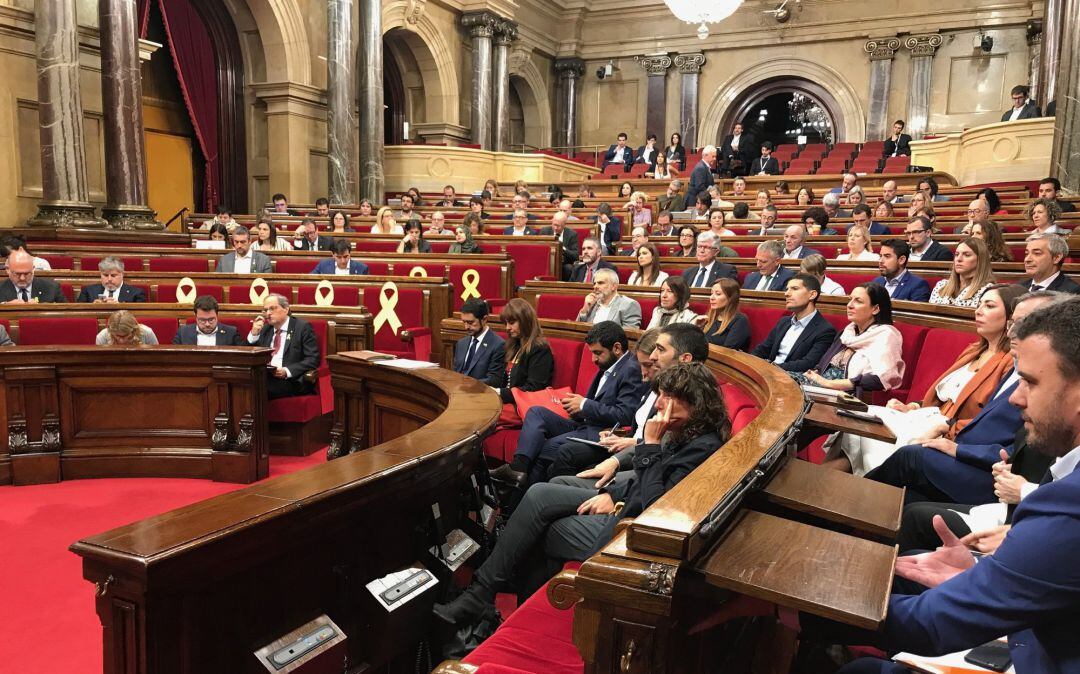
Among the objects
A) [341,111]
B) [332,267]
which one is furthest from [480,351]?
[341,111]

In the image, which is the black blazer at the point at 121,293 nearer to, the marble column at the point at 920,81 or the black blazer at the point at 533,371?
the black blazer at the point at 533,371

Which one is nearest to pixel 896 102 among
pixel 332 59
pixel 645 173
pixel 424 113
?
pixel 645 173

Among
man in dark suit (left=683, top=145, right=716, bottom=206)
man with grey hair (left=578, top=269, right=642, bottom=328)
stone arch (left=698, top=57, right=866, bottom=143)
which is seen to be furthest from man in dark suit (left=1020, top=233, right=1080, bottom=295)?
stone arch (left=698, top=57, right=866, bottom=143)

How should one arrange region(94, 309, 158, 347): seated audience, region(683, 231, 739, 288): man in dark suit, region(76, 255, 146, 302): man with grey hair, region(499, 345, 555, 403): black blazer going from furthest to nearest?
region(683, 231, 739, 288): man in dark suit
region(76, 255, 146, 302): man with grey hair
region(94, 309, 158, 347): seated audience
region(499, 345, 555, 403): black blazer

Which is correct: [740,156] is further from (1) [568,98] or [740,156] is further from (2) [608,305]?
(2) [608,305]

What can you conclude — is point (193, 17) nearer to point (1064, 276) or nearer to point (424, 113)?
point (424, 113)

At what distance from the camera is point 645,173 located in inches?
527

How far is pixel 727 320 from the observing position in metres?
4.10

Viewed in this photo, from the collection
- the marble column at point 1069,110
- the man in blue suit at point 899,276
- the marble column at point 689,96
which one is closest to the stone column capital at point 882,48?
the marble column at point 689,96

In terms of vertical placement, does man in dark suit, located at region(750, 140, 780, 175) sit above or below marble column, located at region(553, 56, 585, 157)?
below

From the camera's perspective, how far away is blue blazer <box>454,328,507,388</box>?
3.89 metres

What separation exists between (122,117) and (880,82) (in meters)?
13.7

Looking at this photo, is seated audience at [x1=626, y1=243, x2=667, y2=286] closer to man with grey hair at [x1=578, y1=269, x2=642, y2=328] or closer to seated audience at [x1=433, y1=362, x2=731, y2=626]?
man with grey hair at [x1=578, y1=269, x2=642, y2=328]

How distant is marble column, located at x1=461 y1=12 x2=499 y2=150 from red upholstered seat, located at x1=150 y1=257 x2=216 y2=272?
8.82 metres
